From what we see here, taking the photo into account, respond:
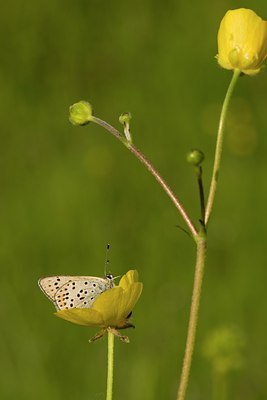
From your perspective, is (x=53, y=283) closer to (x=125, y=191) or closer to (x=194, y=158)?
(x=194, y=158)

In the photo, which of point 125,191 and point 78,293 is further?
point 125,191

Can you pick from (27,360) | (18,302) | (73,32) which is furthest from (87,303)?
(73,32)

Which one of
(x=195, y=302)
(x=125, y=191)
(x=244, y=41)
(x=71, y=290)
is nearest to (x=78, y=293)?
(x=71, y=290)

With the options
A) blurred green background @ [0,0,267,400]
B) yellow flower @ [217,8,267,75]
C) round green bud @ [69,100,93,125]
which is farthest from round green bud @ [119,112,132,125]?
blurred green background @ [0,0,267,400]

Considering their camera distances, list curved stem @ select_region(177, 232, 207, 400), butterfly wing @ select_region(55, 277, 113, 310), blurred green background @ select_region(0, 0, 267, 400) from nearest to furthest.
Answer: curved stem @ select_region(177, 232, 207, 400)
butterfly wing @ select_region(55, 277, 113, 310)
blurred green background @ select_region(0, 0, 267, 400)

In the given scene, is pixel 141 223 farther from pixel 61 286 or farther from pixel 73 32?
pixel 61 286

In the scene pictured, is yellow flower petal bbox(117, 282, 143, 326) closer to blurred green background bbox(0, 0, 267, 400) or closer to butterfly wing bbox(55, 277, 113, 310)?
butterfly wing bbox(55, 277, 113, 310)
